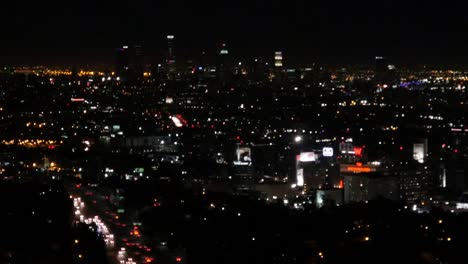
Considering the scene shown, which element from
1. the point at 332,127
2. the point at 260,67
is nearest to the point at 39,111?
the point at 332,127

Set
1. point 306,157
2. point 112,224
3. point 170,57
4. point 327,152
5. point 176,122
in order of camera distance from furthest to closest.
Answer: point 170,57, point 176,122, point 327,152, point 306,157, point 112,224

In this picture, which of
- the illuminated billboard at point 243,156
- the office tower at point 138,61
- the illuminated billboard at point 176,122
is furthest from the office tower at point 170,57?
the illuminated billboard at point 243,156

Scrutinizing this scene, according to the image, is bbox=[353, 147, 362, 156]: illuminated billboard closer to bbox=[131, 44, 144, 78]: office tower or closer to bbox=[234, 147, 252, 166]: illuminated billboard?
bbox=[234, 147, 252, 166]: illuminated billboard

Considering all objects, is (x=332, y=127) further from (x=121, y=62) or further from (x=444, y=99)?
(x=121, y=62)

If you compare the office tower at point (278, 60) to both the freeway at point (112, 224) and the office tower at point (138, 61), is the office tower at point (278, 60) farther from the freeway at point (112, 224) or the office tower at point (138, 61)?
the freeway at point (112, 224)

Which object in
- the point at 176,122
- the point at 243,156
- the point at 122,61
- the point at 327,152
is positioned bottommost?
the point at 243,156

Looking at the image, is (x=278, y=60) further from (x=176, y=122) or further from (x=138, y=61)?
(x=176, y=122)

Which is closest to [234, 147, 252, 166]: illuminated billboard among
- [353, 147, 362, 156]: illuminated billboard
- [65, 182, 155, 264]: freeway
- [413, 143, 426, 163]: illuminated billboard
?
[353, 147, 362, 156]: illuminated billboard

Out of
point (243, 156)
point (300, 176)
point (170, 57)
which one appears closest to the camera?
point (300, 176)

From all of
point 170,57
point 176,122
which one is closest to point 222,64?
point 170,57
